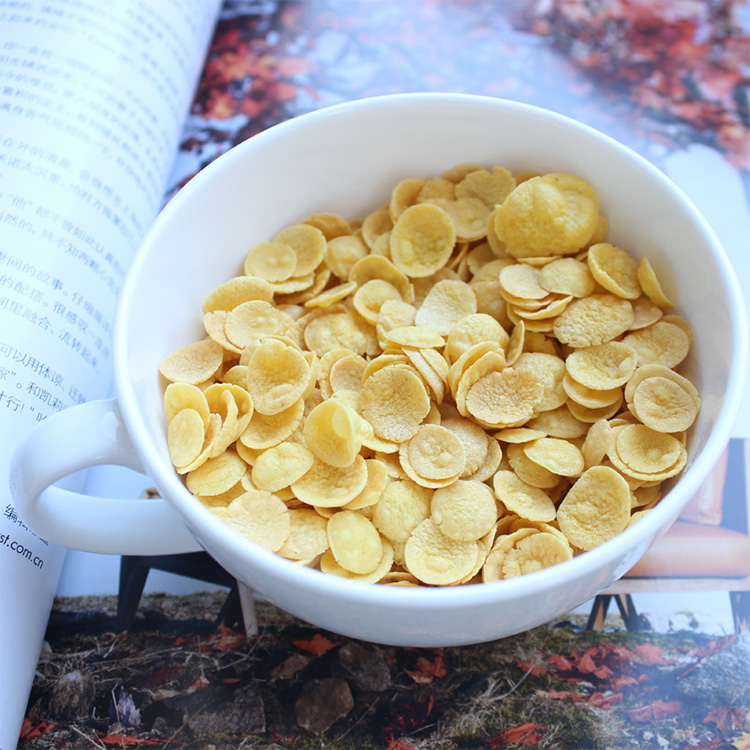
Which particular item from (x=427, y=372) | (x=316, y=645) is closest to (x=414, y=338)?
(x=427, y=372)

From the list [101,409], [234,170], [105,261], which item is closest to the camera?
[101,409]

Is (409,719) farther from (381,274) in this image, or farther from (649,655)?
(381,274)

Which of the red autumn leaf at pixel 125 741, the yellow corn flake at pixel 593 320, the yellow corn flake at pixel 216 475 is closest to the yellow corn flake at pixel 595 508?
the yellow corn flake at pixel 593 320

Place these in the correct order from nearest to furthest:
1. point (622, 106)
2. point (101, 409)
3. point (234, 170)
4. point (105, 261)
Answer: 1. point (101, 409)
2. point (234, 170)
3. point (105, 261)
4. point (622, 106)

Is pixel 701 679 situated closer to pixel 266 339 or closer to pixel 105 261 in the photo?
pixel 266 339

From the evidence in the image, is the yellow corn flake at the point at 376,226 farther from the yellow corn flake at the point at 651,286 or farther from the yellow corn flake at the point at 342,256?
the yellow corn flake at the point at 651,286

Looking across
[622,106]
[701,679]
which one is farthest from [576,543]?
[622,106]
